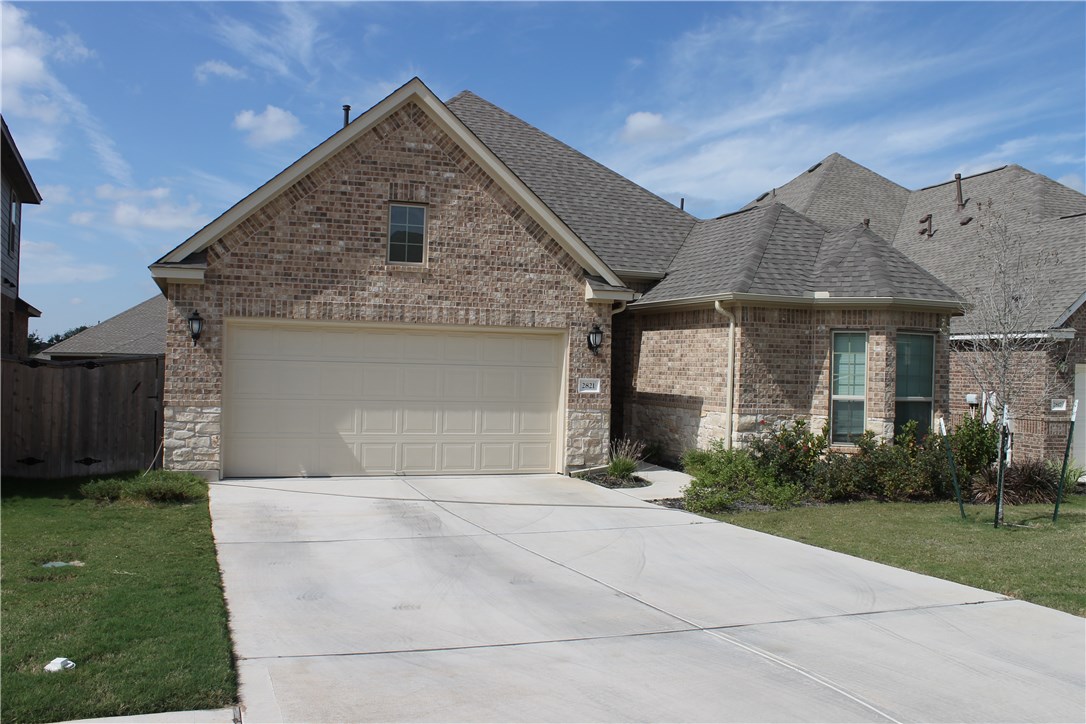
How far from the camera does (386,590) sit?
25.0 ft

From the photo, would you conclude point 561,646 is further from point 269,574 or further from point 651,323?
point 651,323

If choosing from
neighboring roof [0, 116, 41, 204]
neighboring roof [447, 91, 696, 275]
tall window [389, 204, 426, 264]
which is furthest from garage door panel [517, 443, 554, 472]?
neighboring roof [0, 116, 41, 204]

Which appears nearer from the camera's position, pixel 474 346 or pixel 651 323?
pixel 474 346

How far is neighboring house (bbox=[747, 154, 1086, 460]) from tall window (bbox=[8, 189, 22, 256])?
19.9 meters

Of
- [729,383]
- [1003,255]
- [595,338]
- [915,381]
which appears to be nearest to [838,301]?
[915,381]

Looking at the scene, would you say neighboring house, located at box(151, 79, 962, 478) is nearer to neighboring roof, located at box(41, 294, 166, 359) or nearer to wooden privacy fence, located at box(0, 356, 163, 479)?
wooden privacy fence, located at box(0, 356, 163, 479)

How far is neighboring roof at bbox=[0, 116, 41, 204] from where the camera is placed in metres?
17.7

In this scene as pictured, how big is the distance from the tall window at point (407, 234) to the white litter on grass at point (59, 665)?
30.2 ft

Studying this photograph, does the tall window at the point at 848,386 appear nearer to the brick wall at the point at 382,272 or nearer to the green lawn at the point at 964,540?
the green lawn at the point at 964,540

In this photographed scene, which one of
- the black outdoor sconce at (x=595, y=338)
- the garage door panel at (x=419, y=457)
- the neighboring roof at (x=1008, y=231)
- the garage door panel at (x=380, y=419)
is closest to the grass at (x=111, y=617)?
the garage door panel at (x=380, y=419)

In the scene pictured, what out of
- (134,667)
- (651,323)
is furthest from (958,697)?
(651,323)

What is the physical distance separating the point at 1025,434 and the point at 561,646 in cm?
1445

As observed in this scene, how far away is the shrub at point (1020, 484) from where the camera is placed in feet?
44.5

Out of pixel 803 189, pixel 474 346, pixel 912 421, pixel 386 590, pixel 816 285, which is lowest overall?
pixel 386 590
